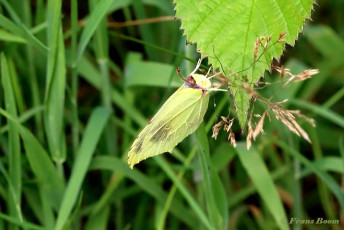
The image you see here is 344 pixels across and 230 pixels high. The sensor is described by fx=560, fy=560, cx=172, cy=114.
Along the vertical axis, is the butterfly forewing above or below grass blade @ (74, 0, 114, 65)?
below

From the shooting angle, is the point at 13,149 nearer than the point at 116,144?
Yes

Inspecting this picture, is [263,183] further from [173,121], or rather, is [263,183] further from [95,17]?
[95,17]

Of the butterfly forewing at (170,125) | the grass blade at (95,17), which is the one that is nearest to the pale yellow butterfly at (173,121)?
the butterfly forewing at (170,125)

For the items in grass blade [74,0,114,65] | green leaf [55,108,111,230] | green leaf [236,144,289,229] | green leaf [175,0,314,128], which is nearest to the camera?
green leaf [175,0,314,128]

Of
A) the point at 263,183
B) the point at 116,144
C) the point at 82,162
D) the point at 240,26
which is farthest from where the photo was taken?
the point at 116,144

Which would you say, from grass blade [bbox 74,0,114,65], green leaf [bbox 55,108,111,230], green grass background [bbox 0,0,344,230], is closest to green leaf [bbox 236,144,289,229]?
green grass background [bbox 0,0,344,230]

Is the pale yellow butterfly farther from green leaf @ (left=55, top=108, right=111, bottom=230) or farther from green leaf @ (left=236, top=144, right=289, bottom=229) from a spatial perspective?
green leaf @ (left=236, top=144, right=289, bottom=229)

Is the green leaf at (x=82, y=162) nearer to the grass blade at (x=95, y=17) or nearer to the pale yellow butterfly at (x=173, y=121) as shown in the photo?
the grass blade at (x=95, y=17)

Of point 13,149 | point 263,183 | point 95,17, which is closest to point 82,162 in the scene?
point 13,149
